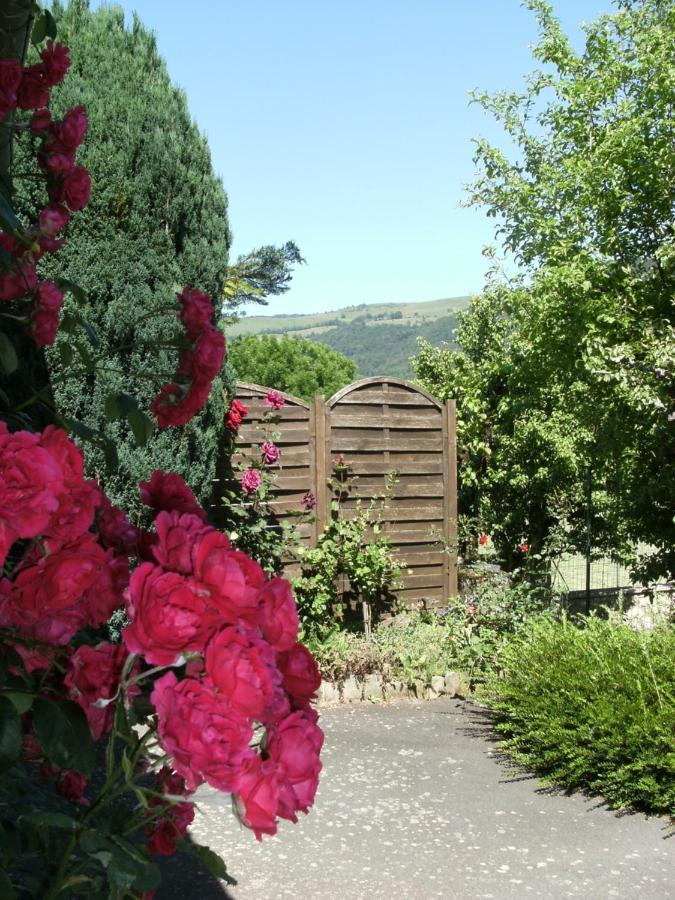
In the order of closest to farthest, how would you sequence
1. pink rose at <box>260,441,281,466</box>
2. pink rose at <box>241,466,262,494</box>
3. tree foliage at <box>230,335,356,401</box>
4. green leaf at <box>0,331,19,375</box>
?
green leaf at <box>0,331,19,375</box>
pink rose at <box>241,466,262,494</box>
pink rose at <box>260,441,281,466</box>
tree foliage at <box>230,335,356,401</box>

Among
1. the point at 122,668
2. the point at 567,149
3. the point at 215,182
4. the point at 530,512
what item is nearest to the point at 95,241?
the point at 215,182

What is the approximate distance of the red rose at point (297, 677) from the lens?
3.26ft

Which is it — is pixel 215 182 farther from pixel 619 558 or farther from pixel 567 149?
pixel 619 558

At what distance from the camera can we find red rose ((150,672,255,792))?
0.81 m

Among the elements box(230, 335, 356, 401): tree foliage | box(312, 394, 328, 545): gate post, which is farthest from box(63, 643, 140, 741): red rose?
box(230, 335, 356, 401): tree foliage

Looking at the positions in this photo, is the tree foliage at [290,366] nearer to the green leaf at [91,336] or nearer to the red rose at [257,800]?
the green leaf at [91,336]

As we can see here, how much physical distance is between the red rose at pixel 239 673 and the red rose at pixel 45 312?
0.89m

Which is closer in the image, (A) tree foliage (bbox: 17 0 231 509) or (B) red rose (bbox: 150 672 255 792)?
(B) red rose (bbox: 150 672 255 792)

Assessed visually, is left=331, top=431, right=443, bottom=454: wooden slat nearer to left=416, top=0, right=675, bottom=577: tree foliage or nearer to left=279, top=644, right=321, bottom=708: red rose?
left=416, top=0, right=675, bottom=577: tree foliage

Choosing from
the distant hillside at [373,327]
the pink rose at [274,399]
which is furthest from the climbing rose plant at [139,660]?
the distant hillside at [373,327]

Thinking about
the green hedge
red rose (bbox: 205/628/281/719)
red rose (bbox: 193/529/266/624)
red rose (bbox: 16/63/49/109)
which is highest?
red rose (bbox: 16/63/49/109)

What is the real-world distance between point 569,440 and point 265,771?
8.63 metres

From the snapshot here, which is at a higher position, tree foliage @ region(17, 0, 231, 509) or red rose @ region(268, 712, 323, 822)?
tree foliage @ region(17, 0, 231, 509)

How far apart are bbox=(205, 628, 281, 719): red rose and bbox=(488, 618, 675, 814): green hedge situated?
3322mm
